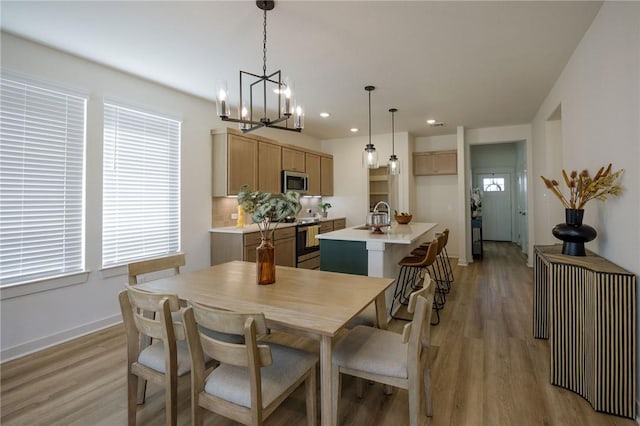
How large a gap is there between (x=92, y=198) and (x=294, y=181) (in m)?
3.07

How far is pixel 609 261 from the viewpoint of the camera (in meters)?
2.09

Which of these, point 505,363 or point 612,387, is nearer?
point 612,387

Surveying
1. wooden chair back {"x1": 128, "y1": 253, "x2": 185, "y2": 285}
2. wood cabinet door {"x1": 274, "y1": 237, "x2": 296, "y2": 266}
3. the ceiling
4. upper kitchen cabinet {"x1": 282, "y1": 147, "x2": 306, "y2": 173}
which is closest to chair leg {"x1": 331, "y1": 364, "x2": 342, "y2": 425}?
wooden chair back {"x1": 128, "y1": 253, "x2": 185, "y2": 285}

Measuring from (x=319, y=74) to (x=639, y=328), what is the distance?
3.30 metres

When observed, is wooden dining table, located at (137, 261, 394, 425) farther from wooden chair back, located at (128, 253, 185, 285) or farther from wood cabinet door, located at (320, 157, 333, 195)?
wood cabinet door, located at (320, 157, 333, 195)

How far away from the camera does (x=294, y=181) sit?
5.47 meters

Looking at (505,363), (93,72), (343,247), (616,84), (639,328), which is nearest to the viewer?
(639,328)

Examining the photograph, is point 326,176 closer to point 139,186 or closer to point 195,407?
point 139,186

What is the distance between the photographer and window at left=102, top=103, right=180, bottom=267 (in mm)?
3193

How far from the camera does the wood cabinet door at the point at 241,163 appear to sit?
13.8 feet

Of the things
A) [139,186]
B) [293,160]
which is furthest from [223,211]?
[293,160]

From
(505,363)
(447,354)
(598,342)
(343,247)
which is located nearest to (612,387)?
(598,342)

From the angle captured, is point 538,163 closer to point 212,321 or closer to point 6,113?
point 212,321

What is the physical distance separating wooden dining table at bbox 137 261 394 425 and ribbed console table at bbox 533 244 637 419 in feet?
3.95
